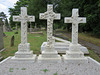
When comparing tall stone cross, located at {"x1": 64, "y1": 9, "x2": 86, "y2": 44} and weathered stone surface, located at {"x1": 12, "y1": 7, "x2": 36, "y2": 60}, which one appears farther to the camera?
tall stone cross, located at {"x1": 64, "y1": 9, "x2": 86, "y2": 44}

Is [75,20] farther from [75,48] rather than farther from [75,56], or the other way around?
[75,56]

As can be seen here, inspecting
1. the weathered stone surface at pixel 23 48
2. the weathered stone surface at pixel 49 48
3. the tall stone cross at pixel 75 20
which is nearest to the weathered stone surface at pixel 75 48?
the tall stone cross at pixel 75 20

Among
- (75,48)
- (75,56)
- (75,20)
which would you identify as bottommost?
(75,56)

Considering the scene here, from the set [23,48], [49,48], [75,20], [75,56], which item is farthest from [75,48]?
[23,48]

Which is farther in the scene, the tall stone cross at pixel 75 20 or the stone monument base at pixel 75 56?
the tall stone cross at pixel 75 20

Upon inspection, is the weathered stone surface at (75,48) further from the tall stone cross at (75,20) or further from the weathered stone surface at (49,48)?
the weathered stone surface at (49,48)

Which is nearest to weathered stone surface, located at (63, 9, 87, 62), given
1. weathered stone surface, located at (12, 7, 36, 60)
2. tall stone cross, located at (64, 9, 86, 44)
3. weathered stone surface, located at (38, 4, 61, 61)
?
tall stone cross, located at (64, 9, 86, 44)

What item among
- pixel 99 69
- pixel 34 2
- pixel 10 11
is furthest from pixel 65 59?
pixel 10 11

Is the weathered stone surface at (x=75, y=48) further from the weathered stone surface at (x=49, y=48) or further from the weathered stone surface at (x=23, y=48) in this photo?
the weathered stone surface at (x=23, y=48)

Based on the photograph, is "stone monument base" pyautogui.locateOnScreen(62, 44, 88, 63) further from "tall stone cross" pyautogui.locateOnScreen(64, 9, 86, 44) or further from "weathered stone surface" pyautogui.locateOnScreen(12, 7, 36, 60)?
"weathered stone surface" pyautogui.locateOnScreen(12, 7, 36, 60)

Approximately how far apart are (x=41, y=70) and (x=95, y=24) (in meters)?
15.9

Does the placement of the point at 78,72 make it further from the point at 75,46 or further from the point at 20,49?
the point at 20,49

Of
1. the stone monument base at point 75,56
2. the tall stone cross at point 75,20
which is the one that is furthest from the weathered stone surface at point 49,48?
the tall stone cross at point 75,20

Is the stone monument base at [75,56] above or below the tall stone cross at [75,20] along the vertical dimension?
below
